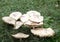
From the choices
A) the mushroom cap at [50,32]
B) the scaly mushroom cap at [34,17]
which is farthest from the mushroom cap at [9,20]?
the mushroom cap at [50,32]

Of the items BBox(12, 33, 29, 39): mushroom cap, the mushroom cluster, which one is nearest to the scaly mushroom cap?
the mushroom cluster

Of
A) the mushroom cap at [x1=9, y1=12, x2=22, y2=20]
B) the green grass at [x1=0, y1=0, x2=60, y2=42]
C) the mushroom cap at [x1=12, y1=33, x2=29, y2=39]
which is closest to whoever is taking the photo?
the mushroom cap at [x1=12, y1=33, x2=29, y2=39]

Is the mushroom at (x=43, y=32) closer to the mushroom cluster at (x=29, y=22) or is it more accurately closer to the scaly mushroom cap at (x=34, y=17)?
the mushroom cluster at (x=29, y=22)

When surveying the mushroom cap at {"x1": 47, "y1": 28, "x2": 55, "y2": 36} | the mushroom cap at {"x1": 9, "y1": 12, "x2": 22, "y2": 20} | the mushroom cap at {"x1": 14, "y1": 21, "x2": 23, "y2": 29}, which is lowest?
the mushroom cap at {"x1": 47, "y1": 28, "x2": 55, "y2": 36}

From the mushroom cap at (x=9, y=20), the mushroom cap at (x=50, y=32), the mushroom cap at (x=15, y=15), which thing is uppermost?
the mushroom cap at (x=15, y=15)

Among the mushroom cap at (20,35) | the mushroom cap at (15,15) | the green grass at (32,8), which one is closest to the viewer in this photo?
the mushroom cap at (20,35)

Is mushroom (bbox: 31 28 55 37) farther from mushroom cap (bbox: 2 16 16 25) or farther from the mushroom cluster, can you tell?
mushroom cap (bbox: 2 16 16 25)

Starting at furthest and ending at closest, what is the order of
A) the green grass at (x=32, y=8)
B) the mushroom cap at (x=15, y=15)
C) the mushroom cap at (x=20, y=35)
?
the mushroom cap at (x=15, y=15)
the green grass at (x=32, y=8)
the mushroom cap at (x=20, y=35)

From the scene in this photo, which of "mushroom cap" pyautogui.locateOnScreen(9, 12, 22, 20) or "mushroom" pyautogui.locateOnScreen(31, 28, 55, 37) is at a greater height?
"mushroom cap" pyautogui.locateOnScreen(9, 12, 22, 20)
